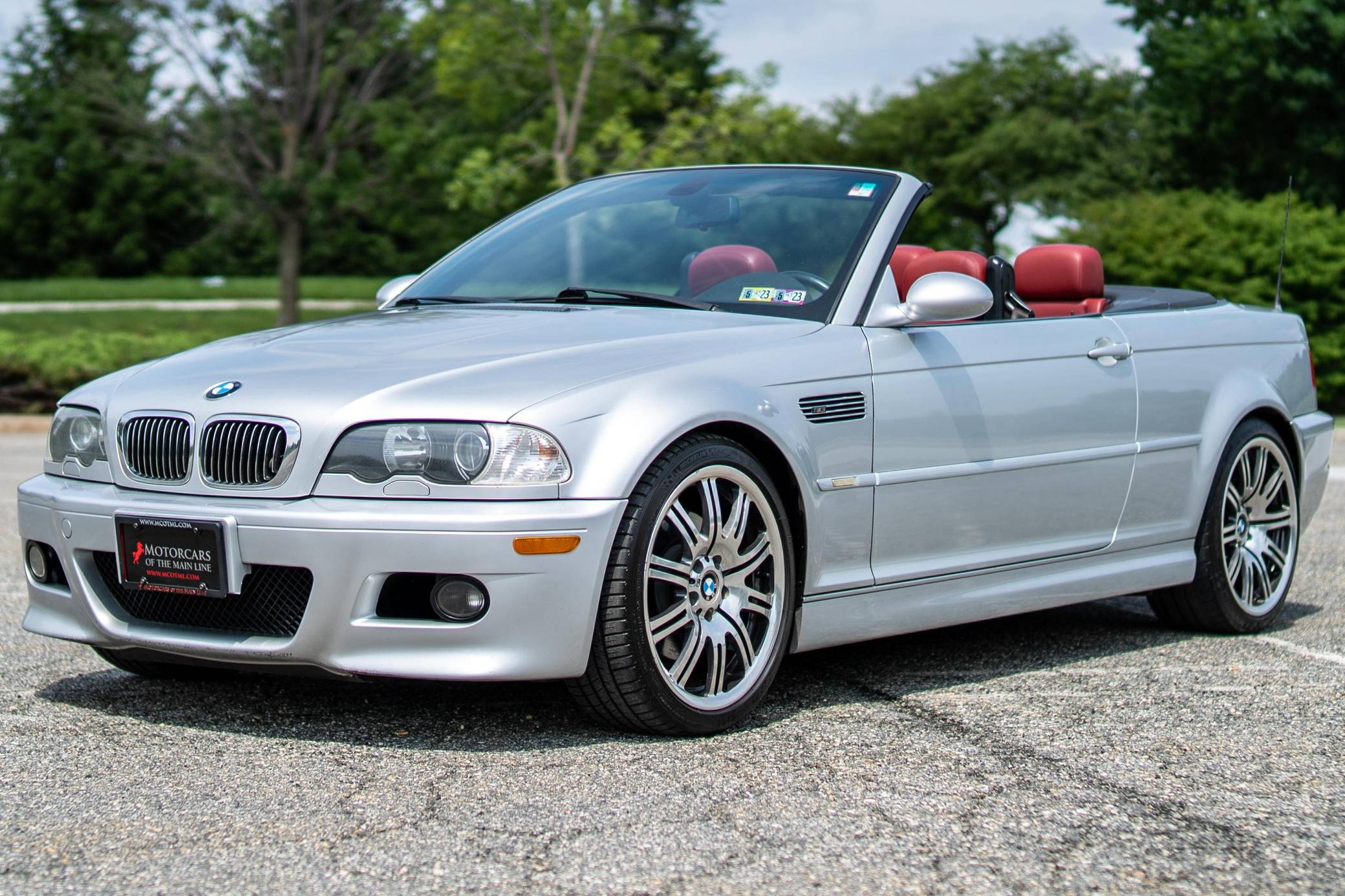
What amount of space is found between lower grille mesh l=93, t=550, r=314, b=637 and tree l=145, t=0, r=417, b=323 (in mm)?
23714

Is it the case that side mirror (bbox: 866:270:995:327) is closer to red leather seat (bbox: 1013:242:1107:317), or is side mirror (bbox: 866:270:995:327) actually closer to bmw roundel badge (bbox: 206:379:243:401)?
red leather seat (bbox: 1013:242:1107:317)

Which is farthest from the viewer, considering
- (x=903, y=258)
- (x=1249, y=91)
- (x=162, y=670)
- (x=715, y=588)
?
(x=1249, y=91)

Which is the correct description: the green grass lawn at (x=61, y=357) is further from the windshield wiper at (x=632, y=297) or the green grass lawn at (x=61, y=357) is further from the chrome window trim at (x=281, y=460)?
the chrome window trim at (x=281, y=460)

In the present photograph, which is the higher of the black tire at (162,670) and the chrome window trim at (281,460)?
the chrome window trim at (281,460)

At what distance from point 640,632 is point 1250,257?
18.0 metres

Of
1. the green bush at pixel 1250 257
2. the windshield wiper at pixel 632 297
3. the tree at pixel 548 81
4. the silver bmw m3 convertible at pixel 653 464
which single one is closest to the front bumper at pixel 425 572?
the silver bmw m3 convertible at pixel 653 464

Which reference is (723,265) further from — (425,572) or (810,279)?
(425,572)

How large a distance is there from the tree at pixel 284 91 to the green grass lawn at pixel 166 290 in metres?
10.8

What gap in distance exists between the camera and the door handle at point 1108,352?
5.35 meters

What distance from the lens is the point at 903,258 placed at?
19.6 feet

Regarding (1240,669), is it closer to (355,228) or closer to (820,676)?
(820,676)

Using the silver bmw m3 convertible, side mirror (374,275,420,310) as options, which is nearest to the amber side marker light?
the silver bmw m3 convertible

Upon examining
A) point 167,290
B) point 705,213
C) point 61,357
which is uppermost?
point 705,213

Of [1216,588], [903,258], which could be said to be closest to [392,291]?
[903,258]
